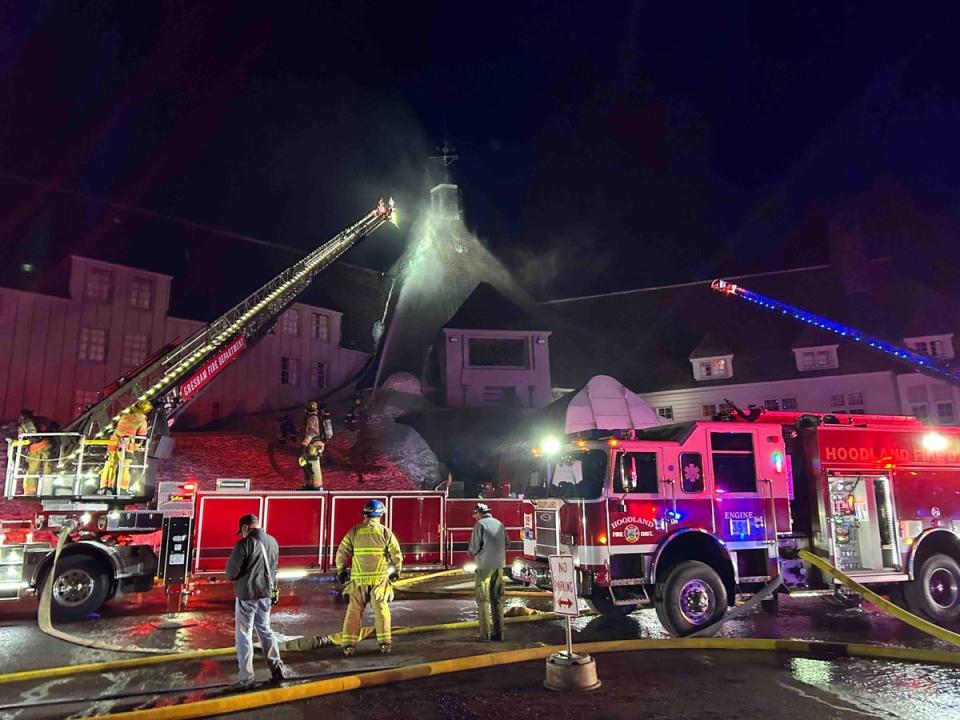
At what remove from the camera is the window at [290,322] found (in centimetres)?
3142

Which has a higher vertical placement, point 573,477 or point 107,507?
point 573,477

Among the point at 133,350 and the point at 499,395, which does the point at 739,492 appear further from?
the point at 499,395

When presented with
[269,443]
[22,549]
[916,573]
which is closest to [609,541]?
[916,573]

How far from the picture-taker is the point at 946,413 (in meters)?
30.0

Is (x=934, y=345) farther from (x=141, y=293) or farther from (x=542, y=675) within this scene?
(x=141, y=293)

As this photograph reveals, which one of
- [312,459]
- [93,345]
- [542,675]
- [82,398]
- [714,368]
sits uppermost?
[714,368]

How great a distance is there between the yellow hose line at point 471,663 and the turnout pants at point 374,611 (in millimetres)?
1036

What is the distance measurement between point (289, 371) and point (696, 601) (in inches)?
1035

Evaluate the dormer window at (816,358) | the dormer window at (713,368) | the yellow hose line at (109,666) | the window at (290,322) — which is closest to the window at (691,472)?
the yellow hose line at (109,666)

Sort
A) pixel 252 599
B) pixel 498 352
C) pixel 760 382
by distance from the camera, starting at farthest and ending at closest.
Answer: pixel 498 352 < pixel 760 382 < pixel 252 599

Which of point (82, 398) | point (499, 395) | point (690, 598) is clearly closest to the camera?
point (690, 598)

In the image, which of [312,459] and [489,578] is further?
[312,459]

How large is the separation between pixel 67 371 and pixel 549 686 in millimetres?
25283

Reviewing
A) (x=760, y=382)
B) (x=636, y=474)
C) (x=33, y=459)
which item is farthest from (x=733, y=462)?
(x=760, y=382)
